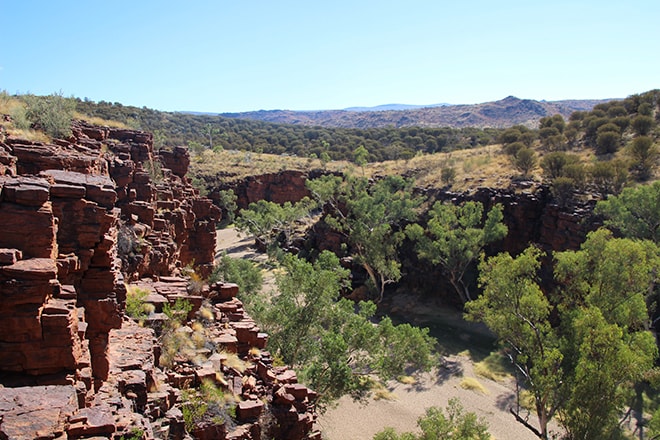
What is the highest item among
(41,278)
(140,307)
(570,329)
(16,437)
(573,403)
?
(41,278)

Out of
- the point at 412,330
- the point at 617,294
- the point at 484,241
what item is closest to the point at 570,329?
the point at 617,294

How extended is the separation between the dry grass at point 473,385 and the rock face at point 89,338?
11.7 metres

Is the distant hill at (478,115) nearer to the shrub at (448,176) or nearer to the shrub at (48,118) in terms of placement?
the shrub at (448,176)

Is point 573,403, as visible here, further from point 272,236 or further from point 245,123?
point 245,123

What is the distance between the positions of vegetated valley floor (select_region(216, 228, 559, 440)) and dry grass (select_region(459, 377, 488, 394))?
9 centimetres

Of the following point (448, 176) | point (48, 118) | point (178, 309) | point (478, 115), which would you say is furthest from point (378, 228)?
point (478, 115)

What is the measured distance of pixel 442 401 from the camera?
20.2m

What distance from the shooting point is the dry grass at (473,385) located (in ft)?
69.9

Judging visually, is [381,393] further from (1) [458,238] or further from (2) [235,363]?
(1) [458,238]

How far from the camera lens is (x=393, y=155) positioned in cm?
7444

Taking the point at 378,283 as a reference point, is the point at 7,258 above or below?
above

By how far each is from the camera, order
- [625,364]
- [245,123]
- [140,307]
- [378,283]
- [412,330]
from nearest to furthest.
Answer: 1. [140,307]
2. [625,364]
3. [412,330]
4. [378,283]
5. [245,123]

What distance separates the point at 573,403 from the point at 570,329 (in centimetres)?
341

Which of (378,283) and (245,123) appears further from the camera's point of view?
(245,123)
